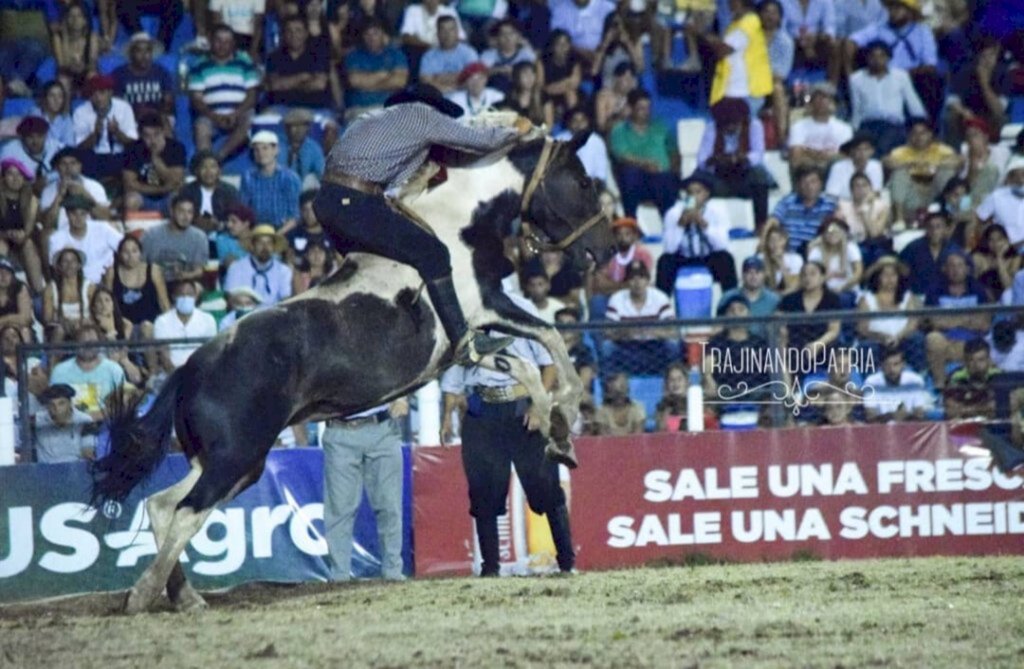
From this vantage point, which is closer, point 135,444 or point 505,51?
point 135,444

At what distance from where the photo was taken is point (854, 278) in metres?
15.3

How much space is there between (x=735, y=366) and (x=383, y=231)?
3794 mm

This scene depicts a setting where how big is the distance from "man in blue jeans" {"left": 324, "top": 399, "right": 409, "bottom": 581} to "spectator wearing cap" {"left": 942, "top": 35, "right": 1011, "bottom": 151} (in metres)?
7.04

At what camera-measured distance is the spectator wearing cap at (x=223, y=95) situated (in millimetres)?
17062

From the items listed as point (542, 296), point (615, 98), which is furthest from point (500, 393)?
point (615, 98)

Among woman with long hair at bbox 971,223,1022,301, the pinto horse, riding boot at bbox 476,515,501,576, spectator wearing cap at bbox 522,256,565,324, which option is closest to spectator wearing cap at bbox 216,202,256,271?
spectator wearing cap at bbox 522,256,565,324

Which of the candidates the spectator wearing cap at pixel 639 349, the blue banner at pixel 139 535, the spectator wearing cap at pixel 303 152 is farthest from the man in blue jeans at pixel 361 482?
the spectator wearing cap at pixel 303 152

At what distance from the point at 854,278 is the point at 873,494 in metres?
2.53

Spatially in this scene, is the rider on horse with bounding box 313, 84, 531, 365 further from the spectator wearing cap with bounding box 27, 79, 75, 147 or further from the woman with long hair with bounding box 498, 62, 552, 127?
the spectator wearing cap with bounding box 27, 79, 75, 147

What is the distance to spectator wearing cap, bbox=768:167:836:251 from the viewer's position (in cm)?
1600

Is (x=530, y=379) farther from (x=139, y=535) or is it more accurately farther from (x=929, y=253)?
(x=929, y=253)

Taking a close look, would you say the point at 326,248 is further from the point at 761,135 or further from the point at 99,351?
the point at 761,135

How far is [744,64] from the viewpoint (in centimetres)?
1722

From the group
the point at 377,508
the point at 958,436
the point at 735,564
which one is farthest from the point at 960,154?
the point at 377,508
